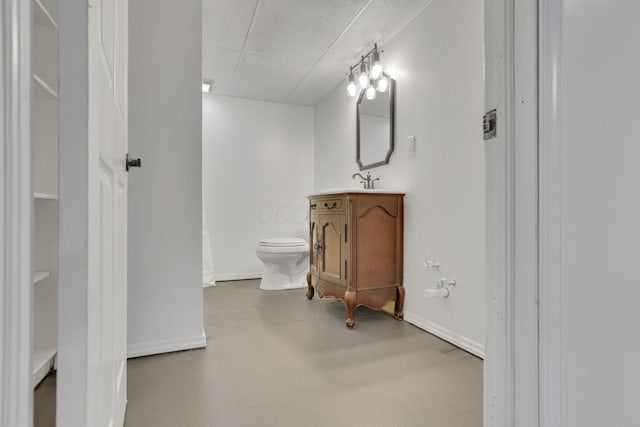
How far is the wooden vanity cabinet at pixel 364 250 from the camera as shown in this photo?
207cm

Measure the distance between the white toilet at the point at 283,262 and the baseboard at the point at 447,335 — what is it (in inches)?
46.4

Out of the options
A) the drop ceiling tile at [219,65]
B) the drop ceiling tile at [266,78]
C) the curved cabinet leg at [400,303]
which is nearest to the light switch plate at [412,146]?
the curved cabinet leg at [400,303]

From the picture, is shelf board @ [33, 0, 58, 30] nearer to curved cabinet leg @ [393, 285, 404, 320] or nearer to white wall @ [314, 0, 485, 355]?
white wall @ [314, 0, 485, 355]

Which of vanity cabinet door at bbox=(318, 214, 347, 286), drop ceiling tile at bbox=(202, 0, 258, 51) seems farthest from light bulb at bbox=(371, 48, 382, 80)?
vanity cabinet door at bbox=(318, 214, 347, 286)

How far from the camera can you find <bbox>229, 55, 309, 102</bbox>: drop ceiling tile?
2.74m

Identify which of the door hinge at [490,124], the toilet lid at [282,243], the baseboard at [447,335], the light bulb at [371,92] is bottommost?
the baseboard at [447,335]

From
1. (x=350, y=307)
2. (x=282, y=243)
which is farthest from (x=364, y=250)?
(x=282, y=243)

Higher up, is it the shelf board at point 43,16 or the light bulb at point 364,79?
the light bulb at point 364,79

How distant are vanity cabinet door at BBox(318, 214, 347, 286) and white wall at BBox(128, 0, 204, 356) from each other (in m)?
0.89

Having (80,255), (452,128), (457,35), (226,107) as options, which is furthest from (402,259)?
(226,107)

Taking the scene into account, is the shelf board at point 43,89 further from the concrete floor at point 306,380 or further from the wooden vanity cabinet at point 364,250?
the wooden vanity cabinet at point 364,250

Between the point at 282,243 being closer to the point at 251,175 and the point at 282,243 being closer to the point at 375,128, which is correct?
the point at 251,175

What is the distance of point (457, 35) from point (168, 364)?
2312mm
